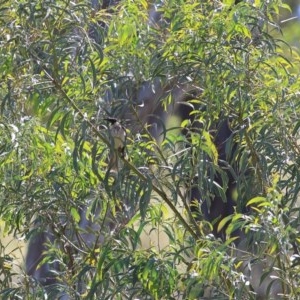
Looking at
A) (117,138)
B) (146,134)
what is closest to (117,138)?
(117,138)

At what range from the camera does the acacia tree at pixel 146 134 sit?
2031 mm

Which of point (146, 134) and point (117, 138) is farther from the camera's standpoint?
point (146, 134)

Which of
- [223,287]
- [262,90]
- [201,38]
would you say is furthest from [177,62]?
[223,287]

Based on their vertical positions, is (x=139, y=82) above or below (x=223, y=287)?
above

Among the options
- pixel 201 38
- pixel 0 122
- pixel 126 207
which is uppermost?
pixel 201 38

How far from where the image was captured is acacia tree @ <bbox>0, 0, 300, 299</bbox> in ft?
6.66

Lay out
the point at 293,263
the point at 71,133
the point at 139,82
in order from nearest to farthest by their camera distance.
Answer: the point at 293,263
the point at 139,82
the point at 71,133

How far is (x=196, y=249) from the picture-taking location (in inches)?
80.7

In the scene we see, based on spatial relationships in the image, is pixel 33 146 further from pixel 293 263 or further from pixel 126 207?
pixel 293 263

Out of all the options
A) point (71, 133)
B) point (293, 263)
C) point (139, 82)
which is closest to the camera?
point (293, 263)

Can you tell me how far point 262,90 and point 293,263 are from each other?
1.44 feet

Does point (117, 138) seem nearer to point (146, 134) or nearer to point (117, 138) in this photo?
point (117, 138)

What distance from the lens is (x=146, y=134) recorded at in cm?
226

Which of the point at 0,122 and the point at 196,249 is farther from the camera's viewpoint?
the point at 0,122
